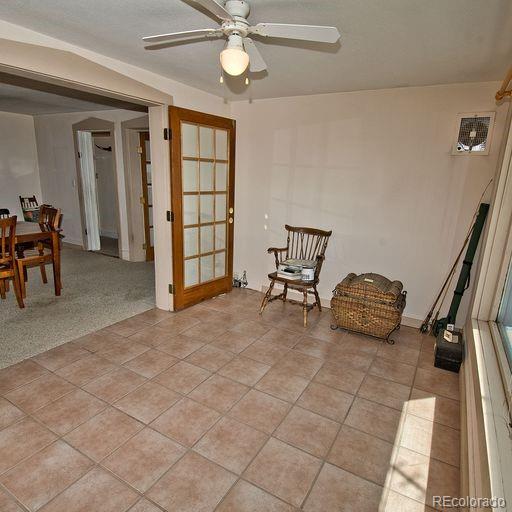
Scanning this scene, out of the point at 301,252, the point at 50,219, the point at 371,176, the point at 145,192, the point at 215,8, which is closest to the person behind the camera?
the point at 215,8

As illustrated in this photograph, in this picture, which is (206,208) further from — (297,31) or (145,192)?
(297,31)

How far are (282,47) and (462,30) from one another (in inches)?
41.1

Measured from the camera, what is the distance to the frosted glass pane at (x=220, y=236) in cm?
405

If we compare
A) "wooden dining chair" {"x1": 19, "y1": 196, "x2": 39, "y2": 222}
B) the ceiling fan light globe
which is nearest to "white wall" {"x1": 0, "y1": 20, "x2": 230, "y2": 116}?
the ceiling fan light globe

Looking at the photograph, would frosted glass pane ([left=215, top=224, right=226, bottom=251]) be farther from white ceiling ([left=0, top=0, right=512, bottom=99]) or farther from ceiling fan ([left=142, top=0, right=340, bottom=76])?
ceiling fan ([left=142, top=0, right=340, bottom=76])

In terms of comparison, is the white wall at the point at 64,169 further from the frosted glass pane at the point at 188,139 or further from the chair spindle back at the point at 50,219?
the frosted glass pane at the point at 188,139

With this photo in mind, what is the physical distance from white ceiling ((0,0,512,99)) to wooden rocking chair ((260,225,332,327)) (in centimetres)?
151

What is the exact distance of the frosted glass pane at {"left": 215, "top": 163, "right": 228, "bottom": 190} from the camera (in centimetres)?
387

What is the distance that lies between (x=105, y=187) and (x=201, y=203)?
171 inches

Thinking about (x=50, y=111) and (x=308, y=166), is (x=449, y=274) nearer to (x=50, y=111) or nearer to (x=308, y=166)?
(x=308, y=166)

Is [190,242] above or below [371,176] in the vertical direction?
below

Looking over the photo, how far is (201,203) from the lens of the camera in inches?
147

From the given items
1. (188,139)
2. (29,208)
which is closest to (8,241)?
(188,139)

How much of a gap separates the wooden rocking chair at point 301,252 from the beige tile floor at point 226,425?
0.64m
